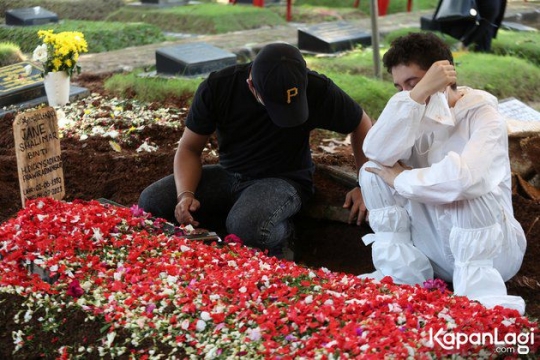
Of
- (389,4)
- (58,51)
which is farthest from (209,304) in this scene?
(389,4)

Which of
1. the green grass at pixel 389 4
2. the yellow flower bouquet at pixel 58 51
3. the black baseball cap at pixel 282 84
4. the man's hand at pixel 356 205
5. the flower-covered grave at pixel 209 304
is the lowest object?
the green grass at pixel 389 4

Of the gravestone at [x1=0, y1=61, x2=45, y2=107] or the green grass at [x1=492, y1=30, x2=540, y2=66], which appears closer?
the gravestone at [x1=0, y1=61, x2=45, y2=107]

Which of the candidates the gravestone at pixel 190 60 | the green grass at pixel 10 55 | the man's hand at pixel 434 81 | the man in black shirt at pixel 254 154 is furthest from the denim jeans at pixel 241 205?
the green grass at pixel 10 55

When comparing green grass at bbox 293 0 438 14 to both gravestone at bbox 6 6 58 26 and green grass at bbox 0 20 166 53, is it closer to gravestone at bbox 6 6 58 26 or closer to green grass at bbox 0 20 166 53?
green grass at bbox 0 20 166 53

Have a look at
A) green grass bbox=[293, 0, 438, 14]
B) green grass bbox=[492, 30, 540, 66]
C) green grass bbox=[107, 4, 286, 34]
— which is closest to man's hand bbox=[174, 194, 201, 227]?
green grass bbox=[492, 30, 540, 66]

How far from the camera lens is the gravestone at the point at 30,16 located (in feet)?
35.2

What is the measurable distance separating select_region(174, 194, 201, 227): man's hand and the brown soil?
0.67 meters

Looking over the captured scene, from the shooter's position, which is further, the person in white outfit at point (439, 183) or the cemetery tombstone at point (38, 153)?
the cemetery tombstone at point (38, 153)

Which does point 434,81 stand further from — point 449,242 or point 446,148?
point 449,242

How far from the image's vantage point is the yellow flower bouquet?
270 inches

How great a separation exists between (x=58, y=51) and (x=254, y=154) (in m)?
3.19

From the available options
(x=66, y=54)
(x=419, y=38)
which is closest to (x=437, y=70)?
(x=419, y=38)

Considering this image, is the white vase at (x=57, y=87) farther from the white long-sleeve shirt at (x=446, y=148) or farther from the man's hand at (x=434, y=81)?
the man's hand at (x=434, y=81)

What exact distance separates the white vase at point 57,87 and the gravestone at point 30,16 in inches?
154
